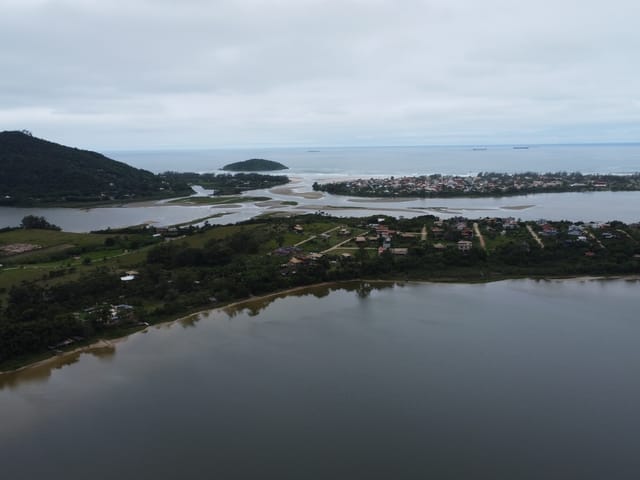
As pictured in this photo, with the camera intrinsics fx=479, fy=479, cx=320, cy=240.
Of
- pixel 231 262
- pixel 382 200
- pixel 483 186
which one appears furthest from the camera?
pixel 483 186

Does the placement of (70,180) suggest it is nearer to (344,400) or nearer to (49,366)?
(49,366)

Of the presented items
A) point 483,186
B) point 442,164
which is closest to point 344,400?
point 483,186

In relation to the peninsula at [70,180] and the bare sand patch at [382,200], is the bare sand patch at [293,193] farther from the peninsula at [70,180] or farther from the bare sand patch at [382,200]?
the bare sand patch at [382,200]

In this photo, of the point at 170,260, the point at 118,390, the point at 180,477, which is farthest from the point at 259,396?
the point at 170,260

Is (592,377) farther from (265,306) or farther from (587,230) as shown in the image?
(587,230)

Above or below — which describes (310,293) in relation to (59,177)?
below

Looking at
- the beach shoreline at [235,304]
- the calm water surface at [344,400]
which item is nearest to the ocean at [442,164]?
the beach shoreline at [235,304]

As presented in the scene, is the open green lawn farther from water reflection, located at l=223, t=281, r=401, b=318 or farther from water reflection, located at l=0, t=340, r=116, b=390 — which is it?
water reflection, located at l=0, t=340, r=116, b=390
